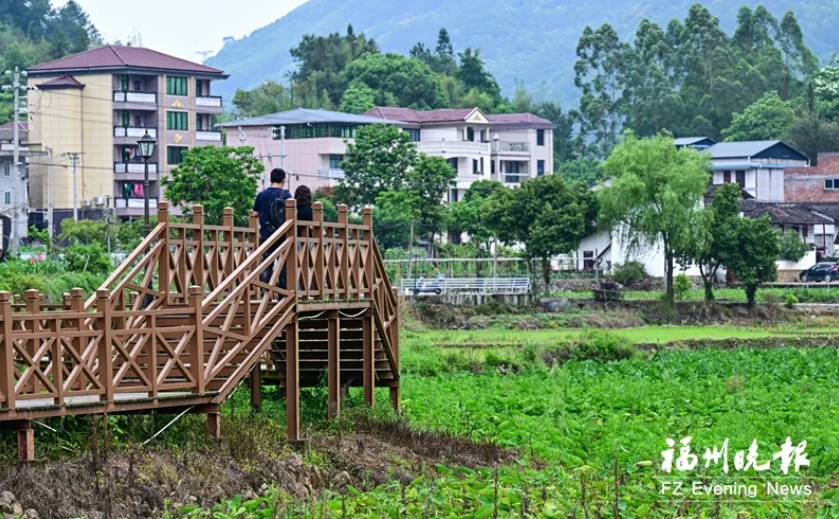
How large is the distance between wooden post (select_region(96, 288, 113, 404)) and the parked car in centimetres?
5330

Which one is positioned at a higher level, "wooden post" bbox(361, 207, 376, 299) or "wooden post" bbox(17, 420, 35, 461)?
"wooden post" bbox(361, 207, 376, 299)

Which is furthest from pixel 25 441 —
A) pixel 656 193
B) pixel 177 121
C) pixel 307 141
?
pixel 307 141

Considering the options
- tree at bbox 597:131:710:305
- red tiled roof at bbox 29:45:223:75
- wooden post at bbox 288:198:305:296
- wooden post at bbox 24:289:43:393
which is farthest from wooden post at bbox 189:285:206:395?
red tiled roof at bbox 29:45:223:75

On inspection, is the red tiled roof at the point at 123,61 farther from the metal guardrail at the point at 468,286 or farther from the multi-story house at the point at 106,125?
the metal guardrail at the point at 468,286

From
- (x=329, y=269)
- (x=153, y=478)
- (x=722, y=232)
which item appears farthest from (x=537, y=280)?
(x=153, y=478)

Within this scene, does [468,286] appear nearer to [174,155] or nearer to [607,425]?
Answer: [174,155]

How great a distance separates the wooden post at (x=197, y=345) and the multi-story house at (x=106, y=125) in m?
58.8

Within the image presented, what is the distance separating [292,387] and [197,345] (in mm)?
1896

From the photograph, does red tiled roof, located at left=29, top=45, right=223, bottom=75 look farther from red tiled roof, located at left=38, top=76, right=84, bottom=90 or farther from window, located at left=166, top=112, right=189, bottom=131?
window, located at left=166, top=112, right=189, bottom=131

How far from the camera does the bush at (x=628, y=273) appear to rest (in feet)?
206

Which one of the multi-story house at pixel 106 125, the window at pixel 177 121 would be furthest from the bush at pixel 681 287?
the window at pixel 177 121

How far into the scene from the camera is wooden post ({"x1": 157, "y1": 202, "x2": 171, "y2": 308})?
61.6 feet

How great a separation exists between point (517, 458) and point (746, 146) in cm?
6682

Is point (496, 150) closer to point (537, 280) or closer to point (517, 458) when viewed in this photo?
point (537, 280)
